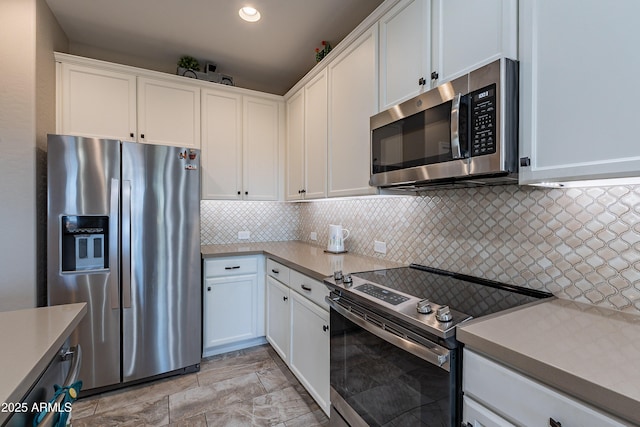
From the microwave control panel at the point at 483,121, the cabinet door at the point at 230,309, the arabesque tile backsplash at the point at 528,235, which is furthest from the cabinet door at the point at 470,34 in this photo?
the cabinet door at the point at 230,309

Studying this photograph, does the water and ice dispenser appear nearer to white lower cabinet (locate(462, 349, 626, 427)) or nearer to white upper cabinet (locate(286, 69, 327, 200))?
white upper cabinet (locate(286, 69, 327, 200))

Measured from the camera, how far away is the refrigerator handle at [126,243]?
208 cm

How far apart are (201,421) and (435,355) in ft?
5.34

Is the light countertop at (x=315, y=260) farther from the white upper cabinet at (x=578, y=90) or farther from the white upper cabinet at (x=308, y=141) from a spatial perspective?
the white upper cabinet at (x=578, y=90)

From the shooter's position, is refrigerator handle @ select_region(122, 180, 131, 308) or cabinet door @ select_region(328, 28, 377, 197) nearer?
cabinet door @ select_region(328, 28, 377, 197)

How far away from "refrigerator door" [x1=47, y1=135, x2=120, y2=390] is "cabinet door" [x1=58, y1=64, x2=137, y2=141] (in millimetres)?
544

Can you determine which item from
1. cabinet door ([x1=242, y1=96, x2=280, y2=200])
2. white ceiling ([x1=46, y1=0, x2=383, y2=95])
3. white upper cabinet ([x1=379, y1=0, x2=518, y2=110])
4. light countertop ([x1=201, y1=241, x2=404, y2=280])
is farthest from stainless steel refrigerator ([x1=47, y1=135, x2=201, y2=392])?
white upper cabinet ([x1=379, y1=0, x2=518, y2=110])

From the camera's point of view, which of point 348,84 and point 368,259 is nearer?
point 348,84

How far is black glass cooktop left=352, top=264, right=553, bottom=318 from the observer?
1.13 meters

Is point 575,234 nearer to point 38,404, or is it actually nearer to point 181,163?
point 38,404

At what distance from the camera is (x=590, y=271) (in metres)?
1.10

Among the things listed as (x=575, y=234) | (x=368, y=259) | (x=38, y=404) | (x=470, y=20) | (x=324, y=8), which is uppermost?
(x=324, y=8)

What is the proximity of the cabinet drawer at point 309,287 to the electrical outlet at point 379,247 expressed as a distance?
0.61 m

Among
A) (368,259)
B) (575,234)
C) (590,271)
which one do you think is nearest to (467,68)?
(575,234)
